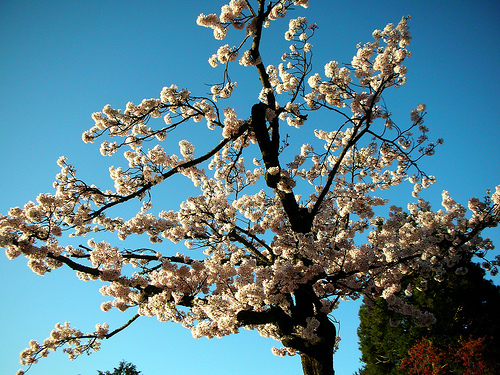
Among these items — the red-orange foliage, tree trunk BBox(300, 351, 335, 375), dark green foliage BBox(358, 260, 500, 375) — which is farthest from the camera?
dark green foliage BBox(358, 260, 500, 375)

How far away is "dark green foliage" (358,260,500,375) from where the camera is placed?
13258mm

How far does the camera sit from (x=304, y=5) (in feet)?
22.3

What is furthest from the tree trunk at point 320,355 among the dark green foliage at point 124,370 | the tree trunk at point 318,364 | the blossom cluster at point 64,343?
the dark green foliage at point 124,370

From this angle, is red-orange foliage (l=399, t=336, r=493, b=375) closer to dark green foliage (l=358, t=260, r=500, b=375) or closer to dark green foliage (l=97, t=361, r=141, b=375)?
dark green foliage (l=358, t=260, r=500, b=375)

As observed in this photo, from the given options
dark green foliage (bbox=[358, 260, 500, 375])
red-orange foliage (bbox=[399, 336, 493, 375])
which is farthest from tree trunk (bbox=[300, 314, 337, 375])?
red-orange foliage (bbox=[399, 336, 493, 375])

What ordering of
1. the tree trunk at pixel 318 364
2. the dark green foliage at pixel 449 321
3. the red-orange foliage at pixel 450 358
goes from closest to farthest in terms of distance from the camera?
the tree trunk at pixel 318 364
the red-orange foliage at pixel 450 358
the dark green foliage at pixel 449 321

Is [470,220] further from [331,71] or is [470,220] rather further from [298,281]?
[331,71]

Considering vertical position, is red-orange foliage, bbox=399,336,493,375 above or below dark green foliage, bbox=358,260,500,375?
below

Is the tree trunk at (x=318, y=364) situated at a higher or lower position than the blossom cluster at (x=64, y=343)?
lower

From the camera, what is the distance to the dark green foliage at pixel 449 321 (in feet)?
43.5

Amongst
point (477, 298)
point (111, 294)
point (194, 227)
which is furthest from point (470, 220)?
point (477, 298)

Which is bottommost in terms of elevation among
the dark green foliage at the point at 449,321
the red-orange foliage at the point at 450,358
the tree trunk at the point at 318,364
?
the tree trunk at the point at 318,364

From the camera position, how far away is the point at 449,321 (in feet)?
44.9

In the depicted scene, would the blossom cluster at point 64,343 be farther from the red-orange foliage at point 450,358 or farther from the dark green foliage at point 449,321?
the red-orange foliage at point 450,358
